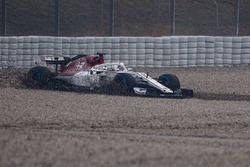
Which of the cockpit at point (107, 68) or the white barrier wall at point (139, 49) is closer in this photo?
the cockpit at point (107, 68)

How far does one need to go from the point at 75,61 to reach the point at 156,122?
18.7ft

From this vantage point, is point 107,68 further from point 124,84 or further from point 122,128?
point 122,128

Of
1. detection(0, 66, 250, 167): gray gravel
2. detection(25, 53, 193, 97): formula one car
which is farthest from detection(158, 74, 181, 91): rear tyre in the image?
detection(0, 66, 250, 167): gray gravel

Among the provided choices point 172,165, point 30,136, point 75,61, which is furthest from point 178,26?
point 172,165

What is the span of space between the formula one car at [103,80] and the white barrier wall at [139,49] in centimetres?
350

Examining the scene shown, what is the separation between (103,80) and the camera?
20.3 m

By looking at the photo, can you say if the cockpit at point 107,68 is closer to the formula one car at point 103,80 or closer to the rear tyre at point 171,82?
the formula one car at point 103,80

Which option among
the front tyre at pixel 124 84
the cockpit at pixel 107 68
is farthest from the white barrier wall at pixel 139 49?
the front tyre at pixel 124 84

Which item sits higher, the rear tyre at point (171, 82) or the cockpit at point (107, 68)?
the cockpit at point (107, 68)

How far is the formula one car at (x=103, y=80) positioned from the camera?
19828 mm

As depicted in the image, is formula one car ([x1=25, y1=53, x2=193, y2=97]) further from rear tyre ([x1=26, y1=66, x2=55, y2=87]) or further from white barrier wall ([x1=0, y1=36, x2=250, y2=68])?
white barrier wall ([x1=0, y1=36, x2=250, y2=68])

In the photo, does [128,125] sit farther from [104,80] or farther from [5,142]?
[104,80]

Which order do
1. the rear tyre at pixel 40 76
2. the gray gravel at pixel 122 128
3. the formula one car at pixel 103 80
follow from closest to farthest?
1. the gray gravel at pixel 122 128
2. the formula one car at pixel 103 80
3. the rear tyre at pixel 40 76

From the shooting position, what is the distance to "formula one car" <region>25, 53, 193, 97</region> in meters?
19.8
